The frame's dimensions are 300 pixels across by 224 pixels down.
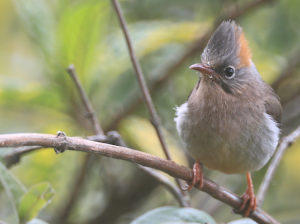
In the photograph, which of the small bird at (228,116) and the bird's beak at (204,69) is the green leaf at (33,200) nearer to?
the small bird at (228,116)

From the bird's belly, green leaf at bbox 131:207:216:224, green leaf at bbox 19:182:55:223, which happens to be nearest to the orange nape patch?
the bird's belly

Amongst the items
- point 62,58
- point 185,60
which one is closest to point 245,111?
point 185,60

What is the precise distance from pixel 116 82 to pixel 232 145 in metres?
1.21

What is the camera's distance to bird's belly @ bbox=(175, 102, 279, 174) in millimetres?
2734

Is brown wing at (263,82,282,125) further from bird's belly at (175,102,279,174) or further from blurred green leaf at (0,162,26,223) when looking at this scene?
blurred green leaf at (0,162,26,223)

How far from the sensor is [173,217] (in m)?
2.11

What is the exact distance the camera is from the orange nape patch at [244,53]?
293 centimetres

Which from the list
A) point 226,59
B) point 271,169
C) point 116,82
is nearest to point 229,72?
point 226,59

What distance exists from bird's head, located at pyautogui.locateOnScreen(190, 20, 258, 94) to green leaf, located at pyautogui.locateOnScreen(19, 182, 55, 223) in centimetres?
136

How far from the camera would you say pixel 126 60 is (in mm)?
3205

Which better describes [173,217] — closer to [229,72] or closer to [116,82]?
[229,72]

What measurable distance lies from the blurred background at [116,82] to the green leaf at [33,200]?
34.4 inches

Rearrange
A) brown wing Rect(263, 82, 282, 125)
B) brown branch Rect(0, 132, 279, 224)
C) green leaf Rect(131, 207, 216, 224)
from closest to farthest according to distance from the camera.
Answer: brown branch Rect(0, 132, 279, 224), green leaf Rect(131, 207, 216, 224), brown wing Rect(263, 82, 282, 125)

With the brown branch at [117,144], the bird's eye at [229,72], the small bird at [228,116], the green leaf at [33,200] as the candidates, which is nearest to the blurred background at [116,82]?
the brown branch at [117,144]
